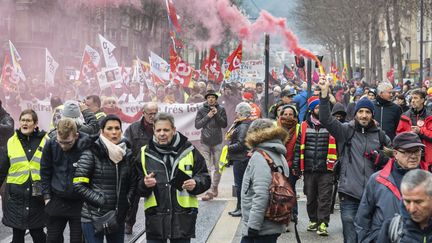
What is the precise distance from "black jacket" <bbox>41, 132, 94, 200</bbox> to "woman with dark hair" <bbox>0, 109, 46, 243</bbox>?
62 centimetres

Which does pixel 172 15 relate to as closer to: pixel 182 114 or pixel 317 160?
pixel 182 114

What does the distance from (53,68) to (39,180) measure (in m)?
Result: 13.9

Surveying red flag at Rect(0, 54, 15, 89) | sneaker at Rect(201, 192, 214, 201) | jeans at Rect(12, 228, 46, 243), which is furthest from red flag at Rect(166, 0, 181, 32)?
jeans at Rect(12, 228, 46, 243)

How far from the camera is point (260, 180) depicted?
20.3 ft

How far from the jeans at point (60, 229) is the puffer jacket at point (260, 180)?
1621 mm

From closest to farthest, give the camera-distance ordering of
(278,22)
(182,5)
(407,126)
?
(407,126), (278,22), (182,5)

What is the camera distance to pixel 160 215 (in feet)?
20.4

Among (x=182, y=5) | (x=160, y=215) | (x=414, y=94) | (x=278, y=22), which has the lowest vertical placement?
(x=160, y=215)

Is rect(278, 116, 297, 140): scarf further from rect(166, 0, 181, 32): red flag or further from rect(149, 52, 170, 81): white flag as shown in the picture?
rect(166, 0, 181, 32): red flag

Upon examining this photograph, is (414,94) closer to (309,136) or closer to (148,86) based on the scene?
(309,136)

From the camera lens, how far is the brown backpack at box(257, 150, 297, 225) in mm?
6184

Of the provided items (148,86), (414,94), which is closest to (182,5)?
(148,86)

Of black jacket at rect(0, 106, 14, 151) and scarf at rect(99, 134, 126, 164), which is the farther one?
black jacket at rect(0, 106, 14, 151)

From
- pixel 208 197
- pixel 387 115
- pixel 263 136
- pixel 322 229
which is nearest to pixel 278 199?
pixel 263 136
